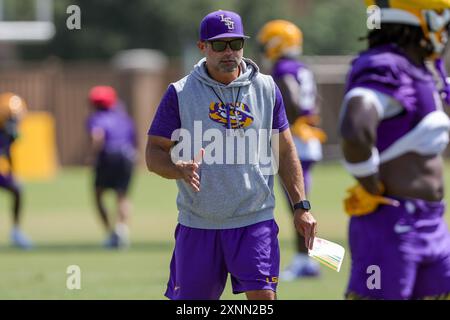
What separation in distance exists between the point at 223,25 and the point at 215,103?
0.46 m

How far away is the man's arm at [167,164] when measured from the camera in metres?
6.83

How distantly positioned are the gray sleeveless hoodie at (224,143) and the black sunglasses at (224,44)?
167 millimetres

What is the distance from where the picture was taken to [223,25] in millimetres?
7137

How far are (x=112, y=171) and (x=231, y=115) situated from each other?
1023 cm

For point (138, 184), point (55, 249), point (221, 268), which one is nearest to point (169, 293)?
point (221, 268)

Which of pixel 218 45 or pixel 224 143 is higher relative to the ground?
pixel 218 45

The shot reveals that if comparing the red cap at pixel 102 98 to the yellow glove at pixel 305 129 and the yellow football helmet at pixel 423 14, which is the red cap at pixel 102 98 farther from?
the yellow football helmet at pixel 423 14

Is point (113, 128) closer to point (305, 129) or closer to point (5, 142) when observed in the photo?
point (5, 142)

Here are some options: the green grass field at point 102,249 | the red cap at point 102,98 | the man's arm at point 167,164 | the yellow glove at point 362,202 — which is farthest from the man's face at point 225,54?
the red cap at point 102,98

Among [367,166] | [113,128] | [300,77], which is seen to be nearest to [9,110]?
[113,128]

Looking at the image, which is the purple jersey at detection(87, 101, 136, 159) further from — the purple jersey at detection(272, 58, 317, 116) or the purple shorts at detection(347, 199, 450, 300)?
the purple shorts at detection(347, 199, 450, 300)

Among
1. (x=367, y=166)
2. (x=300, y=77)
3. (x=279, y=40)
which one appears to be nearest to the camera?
(x=367, y=166)

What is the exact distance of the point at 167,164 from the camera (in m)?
7.00

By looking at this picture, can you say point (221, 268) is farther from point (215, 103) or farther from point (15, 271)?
point (15, 271)
